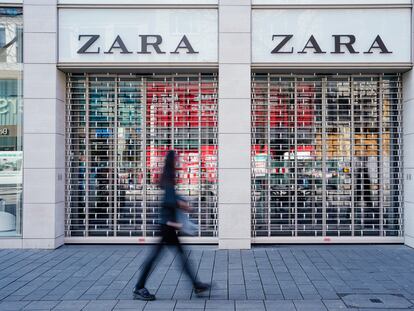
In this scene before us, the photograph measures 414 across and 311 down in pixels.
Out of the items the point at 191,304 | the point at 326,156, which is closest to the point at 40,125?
the point at 191,304

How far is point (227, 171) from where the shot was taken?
9594 mm

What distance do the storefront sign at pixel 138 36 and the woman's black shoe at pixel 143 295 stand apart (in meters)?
5.10

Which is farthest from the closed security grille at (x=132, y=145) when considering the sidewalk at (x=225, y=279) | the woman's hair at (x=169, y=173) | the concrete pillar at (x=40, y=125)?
the woman's hair at (x=169, y=173)

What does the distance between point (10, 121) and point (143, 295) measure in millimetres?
5551

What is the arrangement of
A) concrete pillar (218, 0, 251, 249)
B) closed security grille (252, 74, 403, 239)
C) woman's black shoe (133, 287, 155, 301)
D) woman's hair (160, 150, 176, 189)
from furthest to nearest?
1. closed security grille (252, 74, 403, 239)
2. concrete pillar (218, 0, 251, 249)
3. woman's hair (160, 150, 176, 189)
4. woman's black shoe (133, 287, 155, 301)

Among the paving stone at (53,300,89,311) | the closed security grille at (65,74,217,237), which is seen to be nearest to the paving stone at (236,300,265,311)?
the paving stone at (53,300,89,311)

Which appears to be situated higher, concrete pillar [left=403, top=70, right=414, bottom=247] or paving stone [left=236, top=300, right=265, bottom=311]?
concrete pillar [left=403, top=70, right=414, bottom=247]

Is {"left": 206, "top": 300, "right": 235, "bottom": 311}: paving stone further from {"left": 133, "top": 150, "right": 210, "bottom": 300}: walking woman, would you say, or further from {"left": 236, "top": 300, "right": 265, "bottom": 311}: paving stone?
{"left": 133, "top": 150, "right": 210, "bottom": 300}: walking woman

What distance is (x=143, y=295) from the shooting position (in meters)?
6.26

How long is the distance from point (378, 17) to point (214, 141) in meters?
4.31

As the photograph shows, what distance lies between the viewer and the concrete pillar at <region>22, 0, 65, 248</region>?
9609 millimetres

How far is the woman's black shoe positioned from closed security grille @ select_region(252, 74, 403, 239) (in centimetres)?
431

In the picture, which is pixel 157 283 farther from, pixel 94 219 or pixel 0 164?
pixel 0 164

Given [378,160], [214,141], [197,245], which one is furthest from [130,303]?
[378,160]
